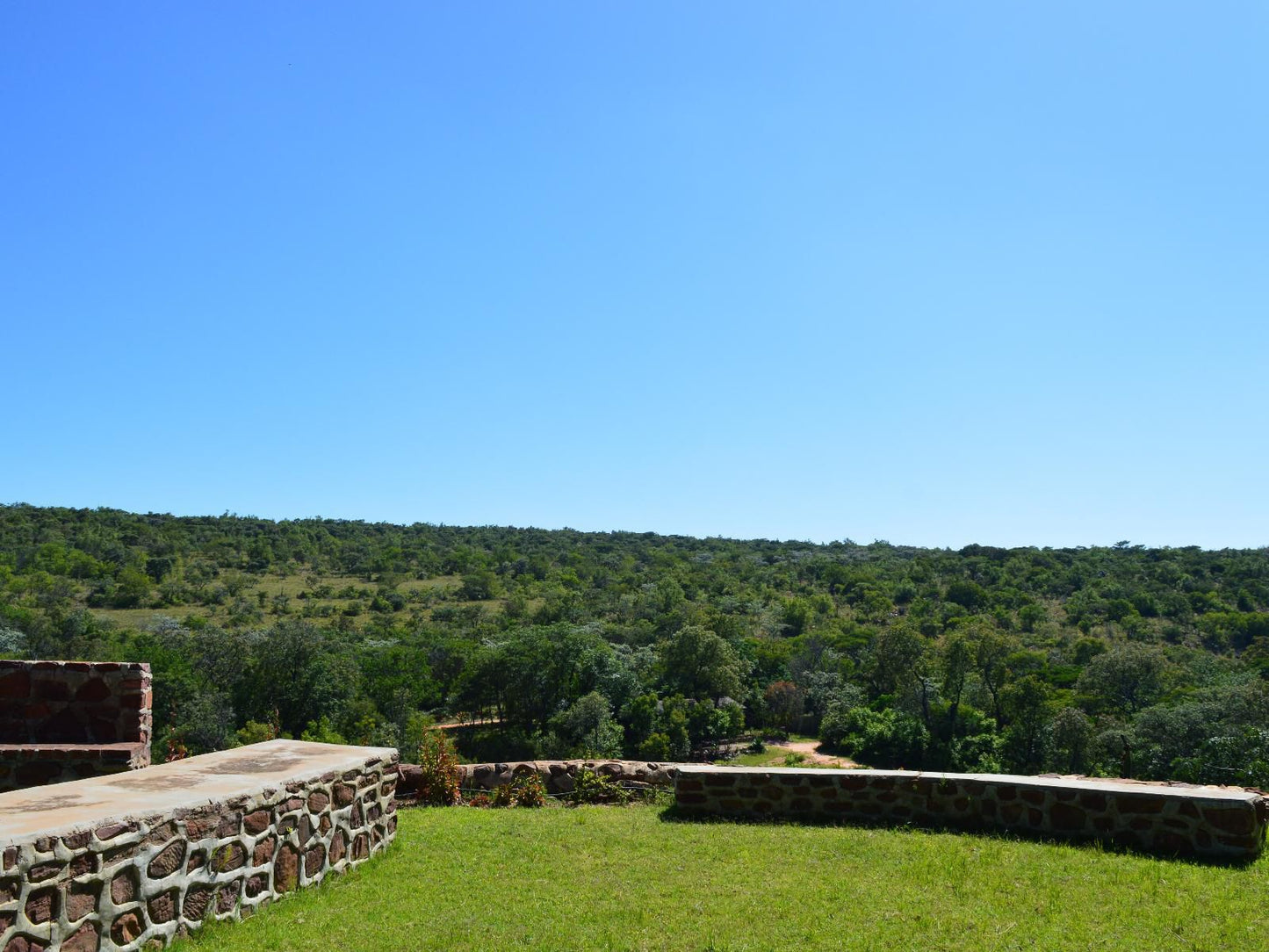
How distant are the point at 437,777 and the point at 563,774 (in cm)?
130

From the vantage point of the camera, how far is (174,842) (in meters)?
4.46

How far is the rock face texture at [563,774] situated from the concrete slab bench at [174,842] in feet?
9.75

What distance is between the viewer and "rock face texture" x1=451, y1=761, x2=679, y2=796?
9.35 m

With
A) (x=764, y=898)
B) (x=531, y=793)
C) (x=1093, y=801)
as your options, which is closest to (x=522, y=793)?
(x=531, y=793)

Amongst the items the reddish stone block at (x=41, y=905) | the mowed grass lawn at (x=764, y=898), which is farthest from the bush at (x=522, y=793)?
the reddish stone block at (x=41, y=905)

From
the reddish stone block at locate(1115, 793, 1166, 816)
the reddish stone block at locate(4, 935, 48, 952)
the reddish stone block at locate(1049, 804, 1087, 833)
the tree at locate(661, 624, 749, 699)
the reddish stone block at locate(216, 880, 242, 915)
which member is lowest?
the tree at locate(661, 624, 749, 699)

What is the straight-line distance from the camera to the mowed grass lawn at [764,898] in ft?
15.4

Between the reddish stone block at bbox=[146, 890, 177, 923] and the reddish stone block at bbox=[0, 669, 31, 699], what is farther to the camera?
the reddish stone block at bbox=[0, 669, 31, 699]

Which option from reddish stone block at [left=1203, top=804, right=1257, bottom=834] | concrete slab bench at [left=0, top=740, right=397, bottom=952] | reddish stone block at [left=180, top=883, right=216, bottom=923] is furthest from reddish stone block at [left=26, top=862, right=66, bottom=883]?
reddish stone block at [left=1203, top=804, right=1257, bottom=834]

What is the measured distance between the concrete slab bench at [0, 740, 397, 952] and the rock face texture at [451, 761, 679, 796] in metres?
2.97

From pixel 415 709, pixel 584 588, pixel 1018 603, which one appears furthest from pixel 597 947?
pixel 584 588

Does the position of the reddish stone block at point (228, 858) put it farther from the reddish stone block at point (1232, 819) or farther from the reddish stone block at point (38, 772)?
the reddish stone block at point (1232, 819)

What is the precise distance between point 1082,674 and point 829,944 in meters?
40.8

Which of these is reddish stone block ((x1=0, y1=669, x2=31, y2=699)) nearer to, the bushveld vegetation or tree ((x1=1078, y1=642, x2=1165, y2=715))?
the bushveld vegetation
